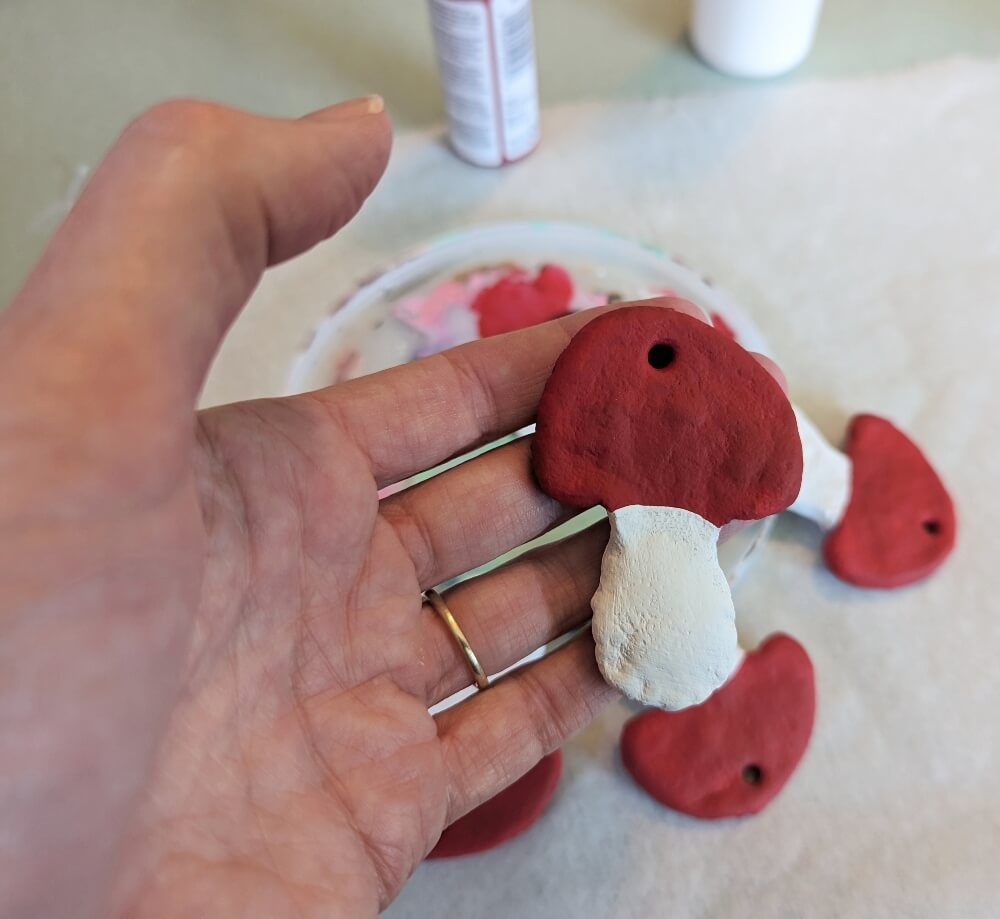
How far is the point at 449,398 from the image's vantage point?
647 mm

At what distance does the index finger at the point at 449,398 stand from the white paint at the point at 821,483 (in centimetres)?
20

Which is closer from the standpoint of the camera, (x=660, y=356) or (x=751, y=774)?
(x=660, y=356)

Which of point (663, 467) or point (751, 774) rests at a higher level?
point (663, 467)

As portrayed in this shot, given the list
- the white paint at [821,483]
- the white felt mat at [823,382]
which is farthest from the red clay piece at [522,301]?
the white paint at [821,483]

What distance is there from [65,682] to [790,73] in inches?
41.0

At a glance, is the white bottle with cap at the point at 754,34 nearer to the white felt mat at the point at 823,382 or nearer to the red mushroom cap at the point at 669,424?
the white felt mat at the point at 823,382

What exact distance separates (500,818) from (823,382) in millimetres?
520

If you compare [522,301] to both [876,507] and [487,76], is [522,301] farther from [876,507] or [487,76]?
[876,507]

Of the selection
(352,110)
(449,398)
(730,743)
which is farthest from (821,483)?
(352,110)

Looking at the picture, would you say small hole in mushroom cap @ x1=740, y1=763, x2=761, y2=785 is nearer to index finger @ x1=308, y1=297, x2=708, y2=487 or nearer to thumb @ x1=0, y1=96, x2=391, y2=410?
index finger @ x1=308, y1=297, x2=708, y2=487

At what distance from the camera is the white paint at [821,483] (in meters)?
0.78

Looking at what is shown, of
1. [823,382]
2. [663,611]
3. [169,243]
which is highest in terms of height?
[169,243]

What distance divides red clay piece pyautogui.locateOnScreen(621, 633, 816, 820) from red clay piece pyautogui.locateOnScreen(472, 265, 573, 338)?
382 millimetres

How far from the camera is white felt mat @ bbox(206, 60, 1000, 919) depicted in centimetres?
69
